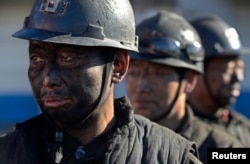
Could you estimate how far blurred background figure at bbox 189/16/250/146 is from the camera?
36.8ft

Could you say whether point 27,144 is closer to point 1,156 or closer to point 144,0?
point 1,156

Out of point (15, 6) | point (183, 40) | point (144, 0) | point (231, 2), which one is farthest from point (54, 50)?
point (15, 6)

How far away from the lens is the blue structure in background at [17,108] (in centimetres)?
1598

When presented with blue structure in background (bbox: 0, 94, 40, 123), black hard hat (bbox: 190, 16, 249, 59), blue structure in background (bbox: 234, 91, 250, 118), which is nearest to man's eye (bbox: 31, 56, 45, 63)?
black hard hat (bbox: 190, 16, 249, 59)

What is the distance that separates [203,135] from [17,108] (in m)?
7.64

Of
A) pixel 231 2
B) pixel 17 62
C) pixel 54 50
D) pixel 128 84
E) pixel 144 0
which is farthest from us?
pixel 17 62

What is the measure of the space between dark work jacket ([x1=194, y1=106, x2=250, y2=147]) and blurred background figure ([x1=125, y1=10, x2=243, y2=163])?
1.44m

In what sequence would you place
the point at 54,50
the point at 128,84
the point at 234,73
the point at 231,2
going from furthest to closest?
the point at 231,2, the point at 234,73, the point at 128,84, the point at 54,50

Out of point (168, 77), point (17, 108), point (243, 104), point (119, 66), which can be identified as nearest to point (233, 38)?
point (168, 77)

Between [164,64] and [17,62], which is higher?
[164,64]

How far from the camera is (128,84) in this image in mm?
8906

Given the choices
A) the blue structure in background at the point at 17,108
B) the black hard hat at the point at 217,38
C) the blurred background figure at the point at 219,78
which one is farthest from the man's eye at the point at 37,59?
the blue structure in background at the point at 17,108

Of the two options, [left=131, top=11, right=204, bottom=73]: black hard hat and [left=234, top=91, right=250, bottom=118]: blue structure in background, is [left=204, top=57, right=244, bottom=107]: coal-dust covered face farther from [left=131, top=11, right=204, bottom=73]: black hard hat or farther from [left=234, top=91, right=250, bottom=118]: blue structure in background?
[left=234, top=91, right=250, bottom=118]: blue structure in background

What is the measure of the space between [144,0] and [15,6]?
7363mm
